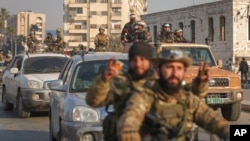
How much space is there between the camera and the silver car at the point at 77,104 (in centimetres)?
881

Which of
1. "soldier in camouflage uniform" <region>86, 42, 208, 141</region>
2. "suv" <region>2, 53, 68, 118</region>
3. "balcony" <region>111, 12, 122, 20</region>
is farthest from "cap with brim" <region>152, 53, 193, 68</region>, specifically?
"balcony" <region>111, 12, 122, 20</region>

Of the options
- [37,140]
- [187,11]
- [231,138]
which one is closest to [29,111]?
[37,140]

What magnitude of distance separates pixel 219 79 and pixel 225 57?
137ft

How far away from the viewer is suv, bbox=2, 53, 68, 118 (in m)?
15.8

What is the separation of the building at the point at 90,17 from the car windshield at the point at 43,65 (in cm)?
10216

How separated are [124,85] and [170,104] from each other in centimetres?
70

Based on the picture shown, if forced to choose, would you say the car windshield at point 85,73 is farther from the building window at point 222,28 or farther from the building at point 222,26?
the building window at point 222,28

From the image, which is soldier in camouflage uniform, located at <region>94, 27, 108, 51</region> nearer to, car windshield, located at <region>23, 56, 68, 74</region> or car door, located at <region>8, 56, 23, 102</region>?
car door, located at <region>8, 56, 23, 102</region>

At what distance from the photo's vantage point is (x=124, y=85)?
5.12 metres

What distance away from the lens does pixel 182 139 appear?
4629mm

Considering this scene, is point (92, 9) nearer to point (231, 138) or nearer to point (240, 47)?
point (240, 47)

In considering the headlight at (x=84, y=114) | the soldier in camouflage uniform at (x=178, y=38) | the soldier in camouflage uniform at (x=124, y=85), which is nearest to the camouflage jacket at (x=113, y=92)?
the soldier in camouflage uniform at (x=124, y=85)

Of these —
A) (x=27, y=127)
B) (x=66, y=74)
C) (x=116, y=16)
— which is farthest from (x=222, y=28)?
(x=116, y=16)

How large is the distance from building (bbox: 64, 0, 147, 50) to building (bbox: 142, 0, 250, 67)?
59754 mm
